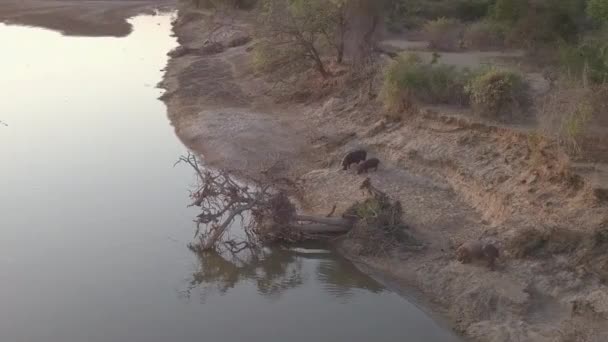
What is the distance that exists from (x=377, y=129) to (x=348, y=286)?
689cm

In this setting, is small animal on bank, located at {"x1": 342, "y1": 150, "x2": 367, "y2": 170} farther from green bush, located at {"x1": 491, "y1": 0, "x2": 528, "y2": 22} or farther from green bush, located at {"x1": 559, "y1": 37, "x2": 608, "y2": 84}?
green bush, located at {"x1": 491, "y1": 0, "x2": 528, "y2": 22}

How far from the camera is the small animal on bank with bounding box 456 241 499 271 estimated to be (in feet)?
38.5

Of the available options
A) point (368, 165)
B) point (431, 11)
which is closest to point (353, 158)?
point (368, 165)

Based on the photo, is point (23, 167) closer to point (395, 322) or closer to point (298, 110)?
point (298, 110)

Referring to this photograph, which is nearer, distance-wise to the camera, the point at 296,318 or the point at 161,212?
the point at 296,318

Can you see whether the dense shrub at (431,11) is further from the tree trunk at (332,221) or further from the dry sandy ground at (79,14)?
the dry sandy ground at (79,14)

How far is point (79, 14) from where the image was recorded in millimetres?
50156

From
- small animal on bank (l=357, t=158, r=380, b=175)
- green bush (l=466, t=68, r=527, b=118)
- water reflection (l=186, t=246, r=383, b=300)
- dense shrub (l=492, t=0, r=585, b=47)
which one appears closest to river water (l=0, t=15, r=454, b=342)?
water reflection (l=186, t=246, r=383, b=300)

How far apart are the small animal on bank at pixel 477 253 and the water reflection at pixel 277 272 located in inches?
57.8

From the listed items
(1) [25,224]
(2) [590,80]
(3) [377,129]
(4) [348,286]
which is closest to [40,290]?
(1) [25,224]

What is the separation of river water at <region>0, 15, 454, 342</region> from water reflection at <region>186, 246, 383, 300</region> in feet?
0.10

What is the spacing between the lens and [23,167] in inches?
720

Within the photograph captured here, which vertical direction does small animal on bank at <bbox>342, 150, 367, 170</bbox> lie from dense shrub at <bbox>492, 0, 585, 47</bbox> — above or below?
below

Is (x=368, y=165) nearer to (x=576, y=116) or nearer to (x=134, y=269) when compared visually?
(x=576, y=116)
